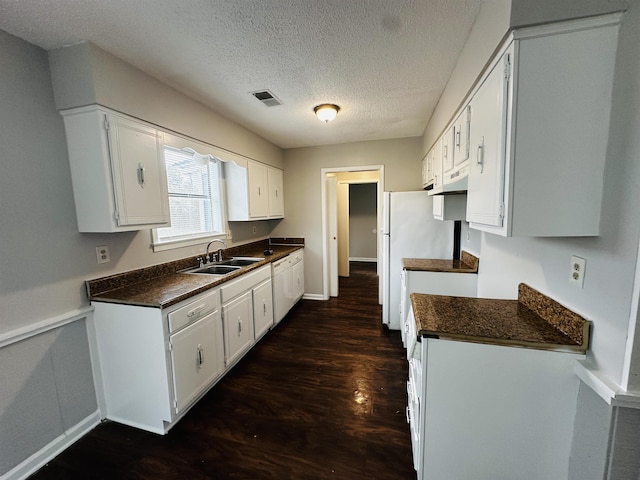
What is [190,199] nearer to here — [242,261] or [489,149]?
[242,261]

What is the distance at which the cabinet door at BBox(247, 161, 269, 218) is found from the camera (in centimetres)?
330

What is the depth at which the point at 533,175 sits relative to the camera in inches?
39.5

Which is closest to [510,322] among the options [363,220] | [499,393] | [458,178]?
[499,393]

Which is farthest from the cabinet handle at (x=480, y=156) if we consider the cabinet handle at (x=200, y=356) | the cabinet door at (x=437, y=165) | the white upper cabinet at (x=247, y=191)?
the white upper cabinet at (x=247, y=191)

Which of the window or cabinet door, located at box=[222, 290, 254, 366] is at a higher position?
the window

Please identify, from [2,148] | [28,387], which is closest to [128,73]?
[2,148]

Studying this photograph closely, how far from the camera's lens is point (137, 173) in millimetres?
1835

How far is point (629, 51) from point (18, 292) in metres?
2.97

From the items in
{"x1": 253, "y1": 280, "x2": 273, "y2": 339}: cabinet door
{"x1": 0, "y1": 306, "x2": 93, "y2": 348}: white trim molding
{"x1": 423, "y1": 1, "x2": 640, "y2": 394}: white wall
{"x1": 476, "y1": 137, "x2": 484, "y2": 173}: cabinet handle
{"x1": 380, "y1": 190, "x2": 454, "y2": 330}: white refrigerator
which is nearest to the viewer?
{"x1": 423, "y1": 1, "x2": 640, "y2": 394}: white wall

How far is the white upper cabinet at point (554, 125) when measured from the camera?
92 cm

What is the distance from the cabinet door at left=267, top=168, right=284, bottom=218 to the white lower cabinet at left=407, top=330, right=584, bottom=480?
3.07 metres

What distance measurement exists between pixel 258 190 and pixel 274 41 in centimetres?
203

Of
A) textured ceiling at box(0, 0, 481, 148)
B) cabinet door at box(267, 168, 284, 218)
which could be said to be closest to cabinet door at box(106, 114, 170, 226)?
textured ceiling at box(0, 0, 481, 148)

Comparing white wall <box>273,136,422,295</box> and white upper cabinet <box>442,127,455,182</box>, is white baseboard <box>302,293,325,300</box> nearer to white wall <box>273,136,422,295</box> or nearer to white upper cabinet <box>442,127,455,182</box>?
white wall <box>273,136,422,295</box>
